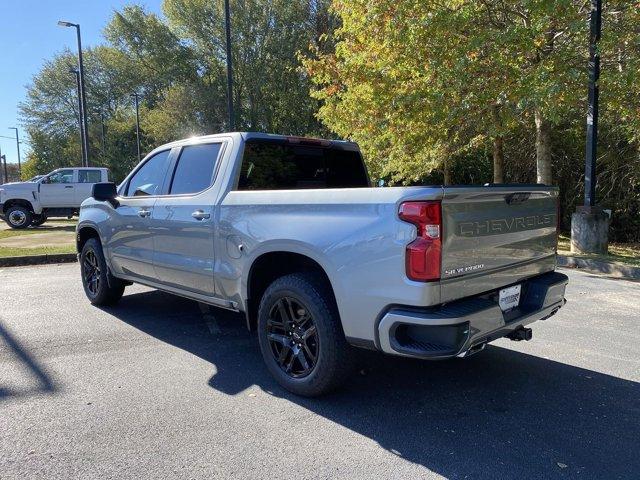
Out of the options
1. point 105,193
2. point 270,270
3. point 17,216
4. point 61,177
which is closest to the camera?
point 270,270

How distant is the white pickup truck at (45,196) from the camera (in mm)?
17641

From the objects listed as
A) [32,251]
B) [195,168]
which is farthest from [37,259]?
[195,168]

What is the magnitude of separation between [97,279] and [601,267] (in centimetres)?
841

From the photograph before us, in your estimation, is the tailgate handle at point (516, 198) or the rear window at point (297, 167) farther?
the rear window at point (297, 167)

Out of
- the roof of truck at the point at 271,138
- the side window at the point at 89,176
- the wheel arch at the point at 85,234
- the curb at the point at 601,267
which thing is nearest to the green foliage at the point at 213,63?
the side window at the point at 89,176

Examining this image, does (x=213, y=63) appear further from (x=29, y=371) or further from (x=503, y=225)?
(x=503, y=225)

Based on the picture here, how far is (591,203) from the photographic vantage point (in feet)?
34.8

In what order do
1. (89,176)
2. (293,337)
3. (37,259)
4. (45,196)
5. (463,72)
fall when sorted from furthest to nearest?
(89,176) < (45,196) < (463,72) < (37,259) < (293,337)

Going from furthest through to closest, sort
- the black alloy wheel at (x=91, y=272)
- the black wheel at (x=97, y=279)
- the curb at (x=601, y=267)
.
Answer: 1. the curb at (x=601, y=267)
2. the black alloy wheel at (x=91, y=272)
3. the black wheel at (x=97, y=279)

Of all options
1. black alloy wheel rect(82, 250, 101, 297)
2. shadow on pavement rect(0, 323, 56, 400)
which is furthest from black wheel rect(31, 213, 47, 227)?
shadow on pavement rect(0, 323, 56, 400)

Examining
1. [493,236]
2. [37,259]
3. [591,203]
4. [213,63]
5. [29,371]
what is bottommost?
[29,371]

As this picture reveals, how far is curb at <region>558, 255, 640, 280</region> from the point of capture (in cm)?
865

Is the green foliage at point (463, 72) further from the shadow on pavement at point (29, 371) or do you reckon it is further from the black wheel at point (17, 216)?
the black wheel at point (17, 216)

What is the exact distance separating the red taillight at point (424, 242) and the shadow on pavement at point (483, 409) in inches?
41.8
